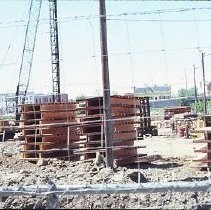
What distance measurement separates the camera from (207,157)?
37.2 ft

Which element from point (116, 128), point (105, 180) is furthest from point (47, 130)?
point (105, 180)

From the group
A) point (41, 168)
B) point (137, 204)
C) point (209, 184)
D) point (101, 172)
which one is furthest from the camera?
point (41, 168)

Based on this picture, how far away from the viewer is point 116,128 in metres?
13.2

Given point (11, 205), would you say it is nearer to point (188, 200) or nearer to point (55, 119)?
point (188, 200)

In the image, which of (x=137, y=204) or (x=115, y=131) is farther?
(x=115, y=131)

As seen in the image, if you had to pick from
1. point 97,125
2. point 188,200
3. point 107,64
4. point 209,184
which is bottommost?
point 188,200

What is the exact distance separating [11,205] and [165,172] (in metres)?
4.20

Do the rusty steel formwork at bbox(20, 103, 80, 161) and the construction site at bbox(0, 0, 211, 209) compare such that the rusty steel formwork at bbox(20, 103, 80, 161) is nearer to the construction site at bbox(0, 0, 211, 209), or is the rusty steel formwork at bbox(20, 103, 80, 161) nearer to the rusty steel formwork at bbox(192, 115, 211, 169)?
the construction site at bbox(0, 0, 211, 209)

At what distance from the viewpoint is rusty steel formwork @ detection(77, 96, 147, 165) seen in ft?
43.3

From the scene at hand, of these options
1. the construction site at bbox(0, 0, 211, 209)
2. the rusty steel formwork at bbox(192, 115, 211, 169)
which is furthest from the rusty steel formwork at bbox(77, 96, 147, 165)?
the rusty steel formwork at bbox(192, 115, 211, 169)

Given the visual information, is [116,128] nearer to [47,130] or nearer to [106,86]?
[106,86]

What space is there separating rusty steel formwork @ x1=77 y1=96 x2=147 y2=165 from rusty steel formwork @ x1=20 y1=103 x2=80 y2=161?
2.08ft

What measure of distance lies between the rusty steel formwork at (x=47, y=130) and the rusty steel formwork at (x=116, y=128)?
63 cm

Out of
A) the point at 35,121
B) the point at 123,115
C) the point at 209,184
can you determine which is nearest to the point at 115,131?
the point at 123,115
